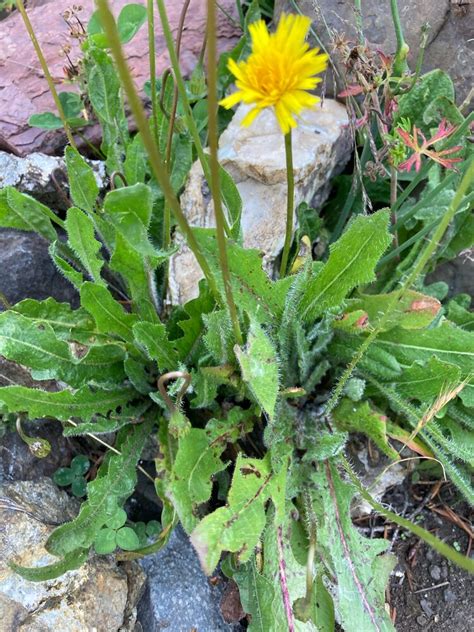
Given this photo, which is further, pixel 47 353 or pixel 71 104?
pixel 71 104

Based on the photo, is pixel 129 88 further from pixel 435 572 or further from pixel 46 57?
pixel 46 57

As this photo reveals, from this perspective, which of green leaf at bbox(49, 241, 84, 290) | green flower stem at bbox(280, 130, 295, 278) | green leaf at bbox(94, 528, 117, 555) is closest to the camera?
green flower stem at bbox(280, 130, 295, 278)

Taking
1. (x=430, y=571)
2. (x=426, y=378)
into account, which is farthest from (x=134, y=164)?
(x=430, y=571)

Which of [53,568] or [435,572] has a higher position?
[53,568]

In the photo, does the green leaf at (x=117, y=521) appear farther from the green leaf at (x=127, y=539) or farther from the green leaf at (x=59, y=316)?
the green leaf at (x=59, y=316)

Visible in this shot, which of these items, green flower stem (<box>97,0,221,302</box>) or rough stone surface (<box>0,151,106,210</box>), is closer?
green flower stem (<box>97,0,221,302</box>)

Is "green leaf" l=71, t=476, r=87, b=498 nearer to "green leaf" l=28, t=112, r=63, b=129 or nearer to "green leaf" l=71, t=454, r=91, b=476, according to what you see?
"green leaf" l=71, t=454, r=91, b=476

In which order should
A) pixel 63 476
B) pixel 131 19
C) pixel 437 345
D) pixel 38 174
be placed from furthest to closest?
pixel 38 174 → pixel 131 19 → pixel 63 476 → pixel 437 345

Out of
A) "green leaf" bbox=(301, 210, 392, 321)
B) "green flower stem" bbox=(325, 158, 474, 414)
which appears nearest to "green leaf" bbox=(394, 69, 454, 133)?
"green leaf" bbox=(301, 210, 392, 321)
